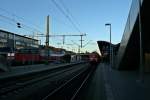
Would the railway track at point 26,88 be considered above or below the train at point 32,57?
below

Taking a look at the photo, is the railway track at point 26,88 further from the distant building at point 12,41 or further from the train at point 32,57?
the distant building at point 12,41

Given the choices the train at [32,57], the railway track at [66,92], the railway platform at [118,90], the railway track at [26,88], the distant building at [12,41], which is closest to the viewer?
the railway platform at [118,90]

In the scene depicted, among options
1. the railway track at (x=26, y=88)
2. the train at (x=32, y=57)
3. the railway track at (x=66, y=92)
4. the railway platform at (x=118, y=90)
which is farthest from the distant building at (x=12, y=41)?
the railway platform at (x=118, y=90)

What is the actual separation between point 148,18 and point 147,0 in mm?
4486

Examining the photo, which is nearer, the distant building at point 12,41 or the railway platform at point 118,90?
the railway platform at point 118,90

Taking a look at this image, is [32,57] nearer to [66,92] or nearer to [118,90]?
[66,92]

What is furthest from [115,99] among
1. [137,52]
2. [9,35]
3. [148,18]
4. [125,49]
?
[9,35]

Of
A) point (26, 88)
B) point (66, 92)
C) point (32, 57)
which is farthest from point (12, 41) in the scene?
point (66, 92)

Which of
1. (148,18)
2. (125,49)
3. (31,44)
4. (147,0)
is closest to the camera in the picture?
(147,0)

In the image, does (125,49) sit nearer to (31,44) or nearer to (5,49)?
(5,49)

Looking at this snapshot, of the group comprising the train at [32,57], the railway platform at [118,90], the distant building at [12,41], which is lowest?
the railway platform at [118,90]

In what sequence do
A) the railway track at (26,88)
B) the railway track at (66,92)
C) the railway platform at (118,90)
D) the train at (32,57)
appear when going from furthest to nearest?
the train at (32,57), the railway track at (26,88), the railway track at (66,92), the railway platform at (118,90)

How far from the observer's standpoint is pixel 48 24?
192 ft

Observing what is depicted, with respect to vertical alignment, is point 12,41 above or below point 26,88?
above
